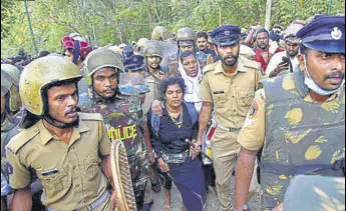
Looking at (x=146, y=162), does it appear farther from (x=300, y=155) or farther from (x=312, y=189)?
(x=312, y=189)

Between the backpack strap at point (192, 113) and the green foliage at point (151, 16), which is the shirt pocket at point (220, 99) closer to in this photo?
the backpack strap at point (192, 113)

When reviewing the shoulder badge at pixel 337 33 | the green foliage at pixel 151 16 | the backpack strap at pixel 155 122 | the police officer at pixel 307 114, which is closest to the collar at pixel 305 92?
the police officer at pixel 307 114

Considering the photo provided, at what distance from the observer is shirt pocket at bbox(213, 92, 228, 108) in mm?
3836

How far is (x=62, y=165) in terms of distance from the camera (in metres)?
2.32

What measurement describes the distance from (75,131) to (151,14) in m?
20.8

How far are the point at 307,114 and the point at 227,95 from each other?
1.79m

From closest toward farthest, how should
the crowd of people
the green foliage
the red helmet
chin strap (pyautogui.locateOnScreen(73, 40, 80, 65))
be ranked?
1. the crowd of people
2. chin strap (pyautogui.locateOnScreen(73, 40, 80, 65))
3. the red helmet
4. the green foliage

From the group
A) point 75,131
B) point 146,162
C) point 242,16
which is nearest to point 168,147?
point 146,162

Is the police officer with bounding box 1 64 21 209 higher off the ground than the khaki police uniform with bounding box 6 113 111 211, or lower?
higher

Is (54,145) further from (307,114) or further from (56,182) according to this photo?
(307,114)

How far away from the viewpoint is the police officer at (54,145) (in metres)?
2.28

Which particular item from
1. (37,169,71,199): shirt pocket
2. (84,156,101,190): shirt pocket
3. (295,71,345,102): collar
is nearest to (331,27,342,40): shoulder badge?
(295,71,345,102): collar

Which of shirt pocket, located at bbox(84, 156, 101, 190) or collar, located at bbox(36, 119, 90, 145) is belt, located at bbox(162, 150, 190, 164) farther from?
collar, located at bbox(36, 119, 90, 145)

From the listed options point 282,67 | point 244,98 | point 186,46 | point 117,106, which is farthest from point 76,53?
point 282,67
